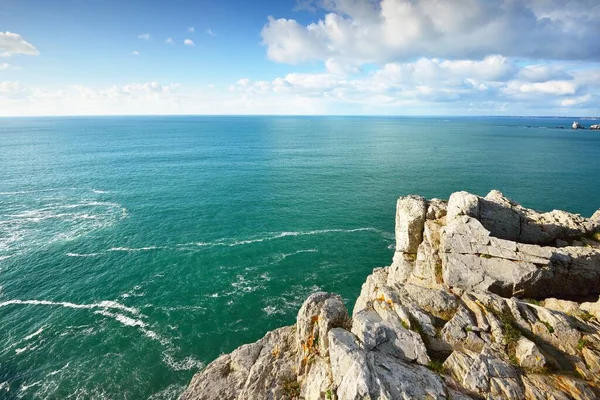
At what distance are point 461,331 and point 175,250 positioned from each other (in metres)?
58.1

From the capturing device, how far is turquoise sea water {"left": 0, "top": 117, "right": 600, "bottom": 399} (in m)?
41.4

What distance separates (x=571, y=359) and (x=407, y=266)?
18953 mm

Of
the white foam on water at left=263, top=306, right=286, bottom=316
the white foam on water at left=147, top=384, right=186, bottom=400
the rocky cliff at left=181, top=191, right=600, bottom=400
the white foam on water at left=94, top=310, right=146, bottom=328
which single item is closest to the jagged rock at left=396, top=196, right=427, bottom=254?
the rocky cliff at left=181, top=191, right=600, bottom=400

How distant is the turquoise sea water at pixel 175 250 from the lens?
41.4 meters

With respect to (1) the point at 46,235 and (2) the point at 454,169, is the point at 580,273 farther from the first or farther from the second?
(2) the point at 454,169

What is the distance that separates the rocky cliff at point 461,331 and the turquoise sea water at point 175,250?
16039 mm

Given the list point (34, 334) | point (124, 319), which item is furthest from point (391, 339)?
point (34, 334)

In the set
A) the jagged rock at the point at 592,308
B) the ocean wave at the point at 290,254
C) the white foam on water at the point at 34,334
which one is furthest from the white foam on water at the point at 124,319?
the jagged rock at the point at 592,308

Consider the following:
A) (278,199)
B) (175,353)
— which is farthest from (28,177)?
(175,353)

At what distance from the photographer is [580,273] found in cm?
3059

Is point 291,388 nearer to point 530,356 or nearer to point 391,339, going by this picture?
point 391,339

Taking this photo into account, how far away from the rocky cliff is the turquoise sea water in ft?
52.6

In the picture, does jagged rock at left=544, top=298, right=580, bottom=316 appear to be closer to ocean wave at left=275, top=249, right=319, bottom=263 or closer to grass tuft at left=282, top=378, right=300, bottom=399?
grass tuft at left=282, top=378, right=300, bottom=399

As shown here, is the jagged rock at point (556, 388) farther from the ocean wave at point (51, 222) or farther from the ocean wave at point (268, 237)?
the ocean wave at point (51, 222)
